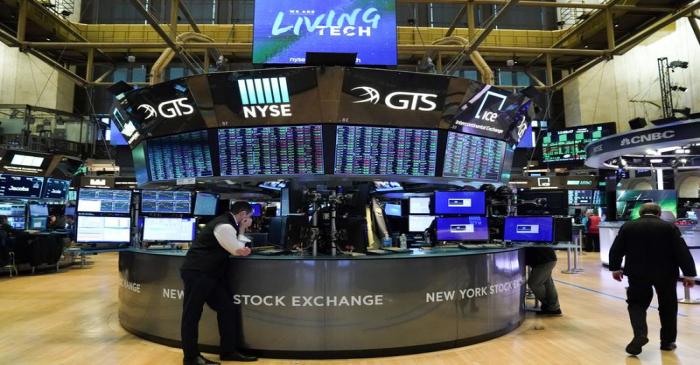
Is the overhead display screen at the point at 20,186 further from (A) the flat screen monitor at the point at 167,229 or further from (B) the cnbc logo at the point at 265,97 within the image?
(B) the cnbc logo at the point at 265,97

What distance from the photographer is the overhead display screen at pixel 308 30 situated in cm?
525

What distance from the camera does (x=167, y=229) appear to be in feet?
20.2

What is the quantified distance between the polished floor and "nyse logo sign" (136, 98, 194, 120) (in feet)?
8.21

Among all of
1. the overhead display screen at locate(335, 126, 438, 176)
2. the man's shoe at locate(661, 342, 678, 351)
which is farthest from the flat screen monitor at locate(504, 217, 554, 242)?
the man's shoe at locate(661, 342, 678, 351)

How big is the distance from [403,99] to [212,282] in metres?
2.78

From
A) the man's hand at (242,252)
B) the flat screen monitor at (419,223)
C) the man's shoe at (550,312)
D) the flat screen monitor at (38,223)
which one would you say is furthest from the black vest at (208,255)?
the flat screen monitor at (38,223)

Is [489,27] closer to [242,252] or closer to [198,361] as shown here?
[242,252]

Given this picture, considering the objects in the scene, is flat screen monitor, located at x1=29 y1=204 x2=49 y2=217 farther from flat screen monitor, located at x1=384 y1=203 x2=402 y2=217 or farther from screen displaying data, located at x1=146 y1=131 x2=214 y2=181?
flat screen monitor, located at x1=384 y1=203 x2=402 y2=217

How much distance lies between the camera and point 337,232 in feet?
15.1

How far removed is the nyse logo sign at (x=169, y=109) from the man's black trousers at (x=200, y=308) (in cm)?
224

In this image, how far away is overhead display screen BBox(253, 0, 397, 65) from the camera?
5250 millimetres

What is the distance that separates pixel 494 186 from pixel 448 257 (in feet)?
9.31

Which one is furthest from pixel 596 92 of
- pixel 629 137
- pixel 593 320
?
pixel 593 320

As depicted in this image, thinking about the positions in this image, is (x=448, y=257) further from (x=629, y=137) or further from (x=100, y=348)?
(x=629, y=137)
